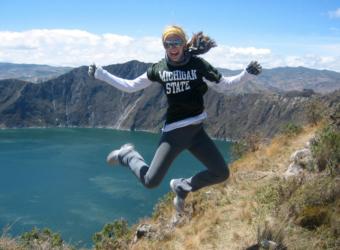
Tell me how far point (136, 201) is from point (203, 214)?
76296 mm

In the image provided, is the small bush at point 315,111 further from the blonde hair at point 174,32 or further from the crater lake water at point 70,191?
the crater lake water at point 70,191

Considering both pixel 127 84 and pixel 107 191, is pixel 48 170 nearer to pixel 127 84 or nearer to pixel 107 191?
pixel 107 191

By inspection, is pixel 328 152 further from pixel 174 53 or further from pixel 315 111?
pixel 315 111

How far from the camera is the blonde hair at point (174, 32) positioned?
484 centimetres

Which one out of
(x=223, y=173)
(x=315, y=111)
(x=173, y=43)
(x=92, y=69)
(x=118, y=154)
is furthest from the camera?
(x=315, y=111)

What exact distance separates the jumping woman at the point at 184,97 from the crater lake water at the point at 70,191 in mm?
40523

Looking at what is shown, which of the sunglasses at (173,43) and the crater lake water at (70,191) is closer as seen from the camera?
the sunglasses at (173,43)

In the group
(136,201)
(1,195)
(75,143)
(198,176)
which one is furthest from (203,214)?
(75,143)

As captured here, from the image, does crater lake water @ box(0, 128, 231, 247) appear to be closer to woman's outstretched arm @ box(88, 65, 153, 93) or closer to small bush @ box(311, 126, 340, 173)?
small bush @ box(311, 126, 340, 173)

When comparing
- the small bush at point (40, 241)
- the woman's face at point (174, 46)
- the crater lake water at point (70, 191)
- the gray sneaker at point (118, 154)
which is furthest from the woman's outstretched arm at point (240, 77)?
the crater lake water at point (70, 191)

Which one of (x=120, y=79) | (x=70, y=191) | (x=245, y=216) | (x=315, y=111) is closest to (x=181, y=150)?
(x=120, y=79)

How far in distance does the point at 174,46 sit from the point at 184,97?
23.5 inches

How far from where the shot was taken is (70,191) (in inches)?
3649

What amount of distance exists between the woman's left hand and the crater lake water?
4100 cm
